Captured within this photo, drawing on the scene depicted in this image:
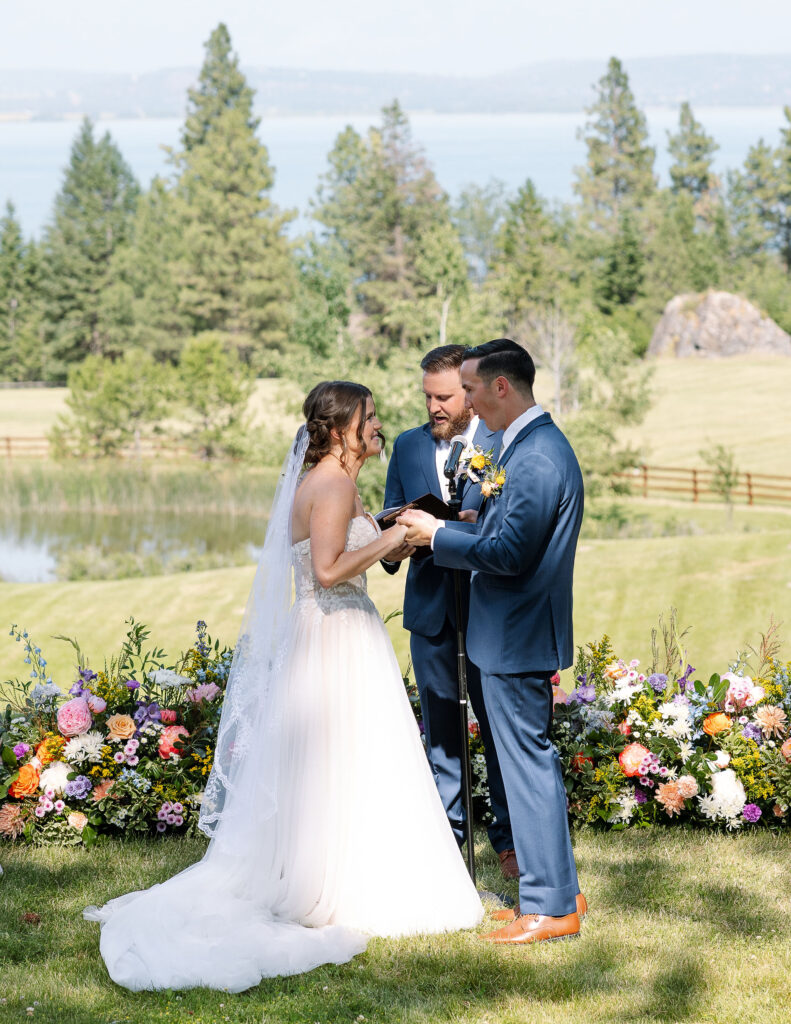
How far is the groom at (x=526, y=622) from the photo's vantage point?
4.37 meters

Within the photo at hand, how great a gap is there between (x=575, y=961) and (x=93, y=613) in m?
16.8

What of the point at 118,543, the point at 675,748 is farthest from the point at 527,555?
the point at 118,543

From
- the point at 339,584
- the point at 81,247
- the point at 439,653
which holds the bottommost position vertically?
the point at 439,653

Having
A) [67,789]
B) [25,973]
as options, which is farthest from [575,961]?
[67,789]

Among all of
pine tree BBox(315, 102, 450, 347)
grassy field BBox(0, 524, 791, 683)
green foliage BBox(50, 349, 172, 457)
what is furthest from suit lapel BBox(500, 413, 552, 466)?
pine tree BBox(315, 102, 450, 347)

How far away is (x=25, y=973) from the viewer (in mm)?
4312

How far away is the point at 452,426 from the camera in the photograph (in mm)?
5297

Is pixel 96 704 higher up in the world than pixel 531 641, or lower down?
lower down

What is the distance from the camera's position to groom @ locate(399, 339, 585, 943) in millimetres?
4371

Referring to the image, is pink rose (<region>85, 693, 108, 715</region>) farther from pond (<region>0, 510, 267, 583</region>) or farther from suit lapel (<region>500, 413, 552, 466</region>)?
pond (<region>0, 510, 267, 583</region>)

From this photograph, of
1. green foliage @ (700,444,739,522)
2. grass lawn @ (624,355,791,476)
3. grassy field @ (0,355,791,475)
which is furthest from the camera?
grassy field @ (0,355,791,475)

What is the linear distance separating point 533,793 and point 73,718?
8.28 feet

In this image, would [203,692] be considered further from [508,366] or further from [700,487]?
[700,487]

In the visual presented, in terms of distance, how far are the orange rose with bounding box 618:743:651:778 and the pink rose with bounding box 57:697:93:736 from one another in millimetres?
2664
